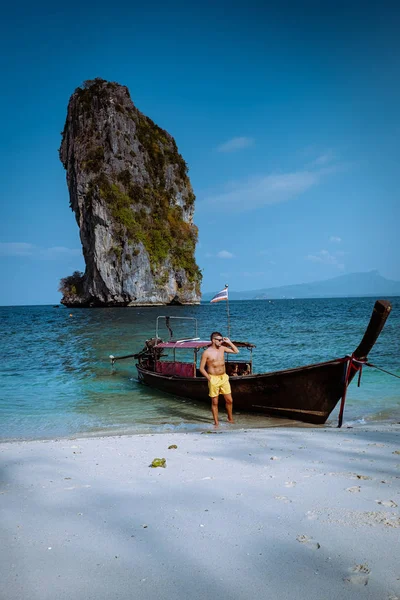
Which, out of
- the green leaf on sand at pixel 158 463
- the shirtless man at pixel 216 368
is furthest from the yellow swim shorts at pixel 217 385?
the green leaf on sand at pixel 158 463

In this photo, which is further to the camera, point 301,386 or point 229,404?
point 229,404

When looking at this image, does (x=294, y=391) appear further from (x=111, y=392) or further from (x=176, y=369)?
(x=111, y=392)

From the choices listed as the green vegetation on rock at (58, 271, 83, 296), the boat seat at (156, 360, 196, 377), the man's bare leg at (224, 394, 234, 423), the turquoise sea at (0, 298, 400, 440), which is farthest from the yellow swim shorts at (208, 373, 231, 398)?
the green vegetation on rock at (58, 271, 83, 296)

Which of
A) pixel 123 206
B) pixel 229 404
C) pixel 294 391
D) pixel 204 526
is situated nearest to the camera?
pixel 204 526

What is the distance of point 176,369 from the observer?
13.7 m

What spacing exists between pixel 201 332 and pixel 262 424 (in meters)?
25.3

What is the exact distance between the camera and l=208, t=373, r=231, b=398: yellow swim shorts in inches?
381

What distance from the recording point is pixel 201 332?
3522 centimetres

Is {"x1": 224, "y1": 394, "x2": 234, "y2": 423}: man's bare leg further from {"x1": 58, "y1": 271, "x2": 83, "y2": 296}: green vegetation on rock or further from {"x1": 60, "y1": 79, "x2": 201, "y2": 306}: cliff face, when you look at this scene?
{"x1": 58, "y1": 271, "x2": 83, "y2": 296}: green vegetation on rock

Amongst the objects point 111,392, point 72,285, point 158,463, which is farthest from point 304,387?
point 72,285

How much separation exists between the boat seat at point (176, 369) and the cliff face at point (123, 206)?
204 feet

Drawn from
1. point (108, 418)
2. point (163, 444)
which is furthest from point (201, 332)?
point (163, 444)

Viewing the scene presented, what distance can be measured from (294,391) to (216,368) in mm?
1963

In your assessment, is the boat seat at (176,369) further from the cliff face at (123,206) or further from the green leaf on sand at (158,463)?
the cliff face at (123,206)
